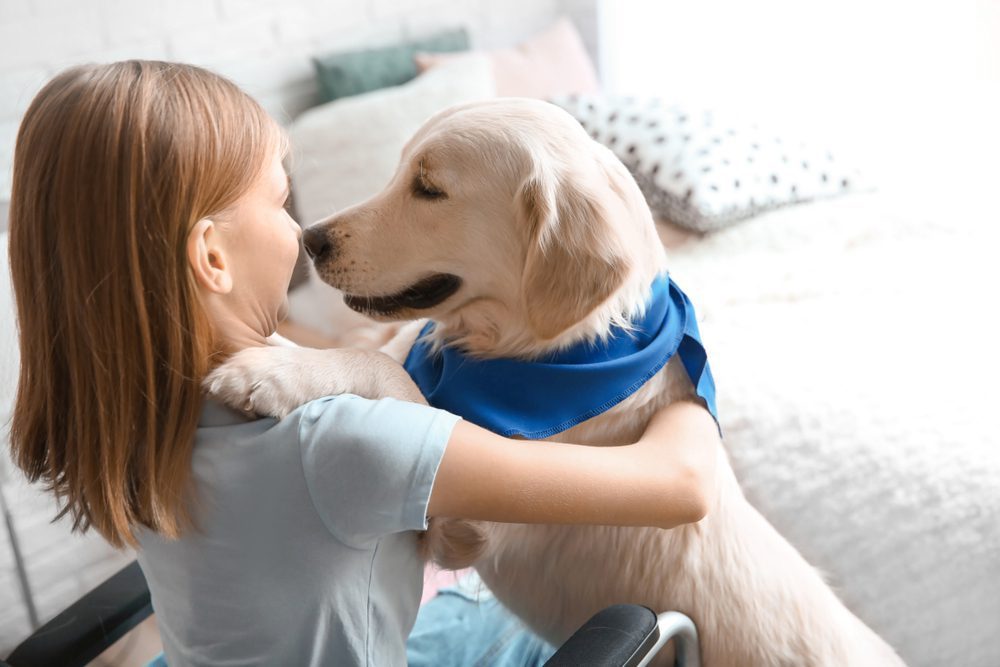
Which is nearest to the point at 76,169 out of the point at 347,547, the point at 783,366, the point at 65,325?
the point at 65,325

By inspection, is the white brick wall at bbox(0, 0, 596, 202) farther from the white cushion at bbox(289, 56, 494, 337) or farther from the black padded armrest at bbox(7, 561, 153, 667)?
the black padded armrest at bbox(7, 561, 153, 667)

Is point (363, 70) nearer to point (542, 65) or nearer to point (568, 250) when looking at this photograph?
point (542, 65)

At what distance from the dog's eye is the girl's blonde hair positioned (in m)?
0.26

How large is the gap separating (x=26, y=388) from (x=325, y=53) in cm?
189

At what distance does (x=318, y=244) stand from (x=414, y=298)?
14 centimetres

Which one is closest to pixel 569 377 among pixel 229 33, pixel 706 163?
pixel 706 163

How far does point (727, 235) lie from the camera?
2.17 m

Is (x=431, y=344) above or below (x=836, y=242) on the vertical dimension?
above

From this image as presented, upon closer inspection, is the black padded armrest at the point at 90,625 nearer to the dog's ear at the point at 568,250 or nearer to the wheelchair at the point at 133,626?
the wheelchair at the point at 133,626

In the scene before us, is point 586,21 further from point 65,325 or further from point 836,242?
point 65,325

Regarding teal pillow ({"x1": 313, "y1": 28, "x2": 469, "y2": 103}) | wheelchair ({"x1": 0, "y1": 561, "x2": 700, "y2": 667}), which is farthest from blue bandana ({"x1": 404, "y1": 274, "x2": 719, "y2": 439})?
teal pillow ({"x1": 313, "y1": 28, "x2": 469, "y2": 103})

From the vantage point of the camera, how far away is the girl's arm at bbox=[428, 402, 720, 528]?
0.87m

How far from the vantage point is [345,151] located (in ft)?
7.50

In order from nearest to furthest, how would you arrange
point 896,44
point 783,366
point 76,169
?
1. point 76,169
2. point 783,366
3. point 896,44
